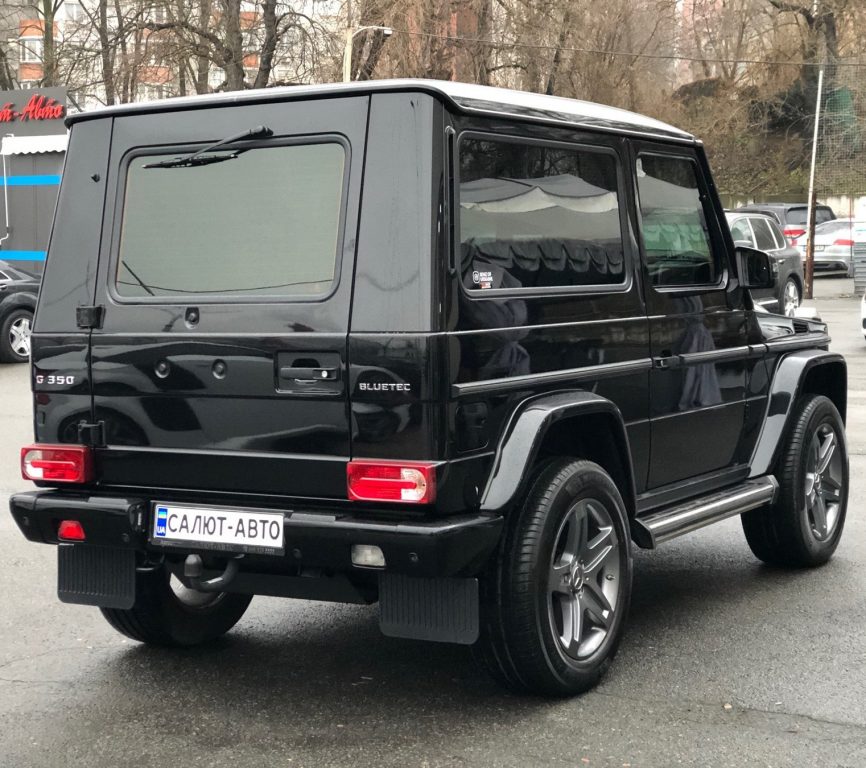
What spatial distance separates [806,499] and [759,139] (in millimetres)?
47311

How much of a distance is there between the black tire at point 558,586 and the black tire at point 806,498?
1.67 metres

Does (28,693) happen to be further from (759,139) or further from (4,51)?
(759,139)

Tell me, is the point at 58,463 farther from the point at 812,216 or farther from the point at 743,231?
the point at 812,216

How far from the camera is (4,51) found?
45.5 m

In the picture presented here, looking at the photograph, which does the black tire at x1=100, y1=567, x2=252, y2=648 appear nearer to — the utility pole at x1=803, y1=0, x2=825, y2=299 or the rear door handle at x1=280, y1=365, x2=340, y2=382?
the rear door handle at x1=280, y1=365, x2=340, y2=382

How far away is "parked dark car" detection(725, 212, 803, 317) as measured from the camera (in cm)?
2278

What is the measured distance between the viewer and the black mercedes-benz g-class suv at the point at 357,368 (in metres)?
4.21

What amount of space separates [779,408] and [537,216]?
82.4 inches

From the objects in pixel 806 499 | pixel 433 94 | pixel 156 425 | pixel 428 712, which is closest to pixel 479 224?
pixel 433 94

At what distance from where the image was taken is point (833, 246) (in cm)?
3491

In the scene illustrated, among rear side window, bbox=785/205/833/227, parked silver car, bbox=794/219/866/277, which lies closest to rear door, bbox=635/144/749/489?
parked silver car, bbox=794/219/866/277

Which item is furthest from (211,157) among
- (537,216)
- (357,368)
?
(537,216)

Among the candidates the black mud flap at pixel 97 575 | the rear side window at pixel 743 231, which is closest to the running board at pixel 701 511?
the black mud flap at pixel 97 575

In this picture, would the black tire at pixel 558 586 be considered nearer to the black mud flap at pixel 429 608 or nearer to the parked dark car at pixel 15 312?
the black mud flap at pixel 429 608
